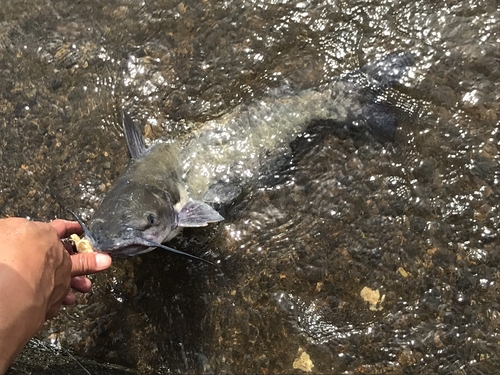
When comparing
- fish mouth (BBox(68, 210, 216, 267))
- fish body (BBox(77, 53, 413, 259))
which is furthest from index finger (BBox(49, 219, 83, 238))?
fish body (BBox(77, 53, 413, 259))

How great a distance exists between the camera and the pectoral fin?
3.17m

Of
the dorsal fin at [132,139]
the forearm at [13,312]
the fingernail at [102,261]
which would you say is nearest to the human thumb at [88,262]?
the fingernail at [102,261]

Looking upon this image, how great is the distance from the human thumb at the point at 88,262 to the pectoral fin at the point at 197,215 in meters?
0.74

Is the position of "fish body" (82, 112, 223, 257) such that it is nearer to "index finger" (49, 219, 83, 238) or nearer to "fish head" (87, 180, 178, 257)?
"fish head" (87, 180, 178, 257)

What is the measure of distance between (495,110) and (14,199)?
3.72 m

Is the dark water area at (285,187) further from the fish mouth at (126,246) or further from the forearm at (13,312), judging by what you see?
the forearm at (13,312)

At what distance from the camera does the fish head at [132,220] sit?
2658mm

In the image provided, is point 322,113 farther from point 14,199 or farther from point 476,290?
point 14,199

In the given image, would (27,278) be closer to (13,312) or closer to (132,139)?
(13,312)

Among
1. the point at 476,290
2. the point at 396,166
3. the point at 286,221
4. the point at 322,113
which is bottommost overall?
the point at 476,290

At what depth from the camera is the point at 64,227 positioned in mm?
2977

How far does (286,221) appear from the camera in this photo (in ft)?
11.7

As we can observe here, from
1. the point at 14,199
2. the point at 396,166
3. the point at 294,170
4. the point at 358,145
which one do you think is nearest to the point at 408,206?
the point at 396,166

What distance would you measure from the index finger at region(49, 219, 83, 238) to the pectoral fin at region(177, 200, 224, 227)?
65 cm
